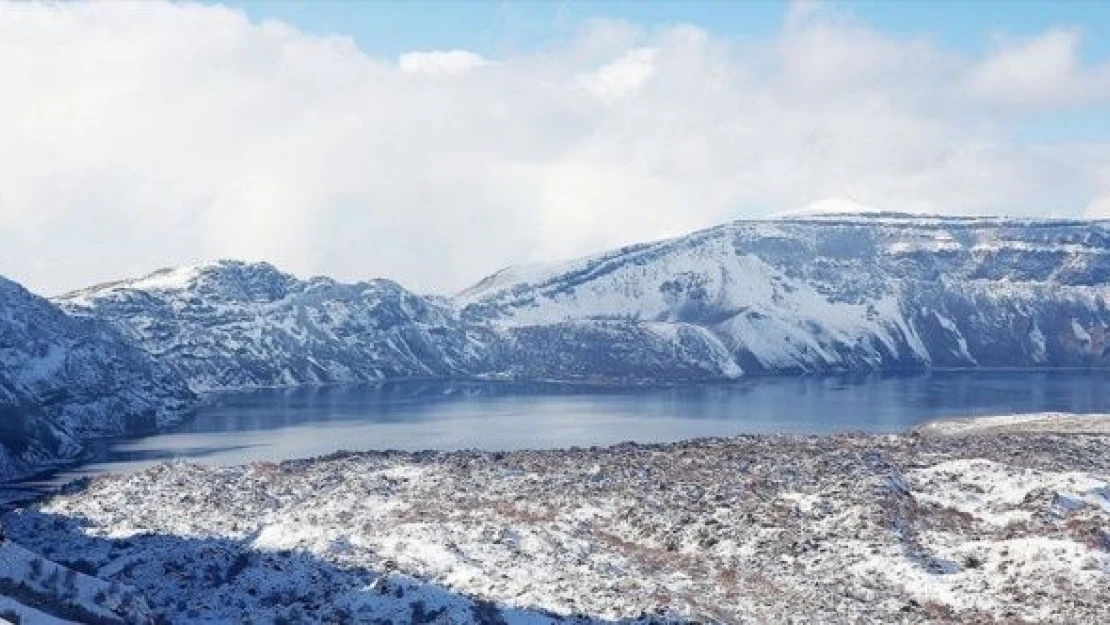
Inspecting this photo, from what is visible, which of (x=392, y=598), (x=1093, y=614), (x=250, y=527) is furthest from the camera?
(x=250, y=527)

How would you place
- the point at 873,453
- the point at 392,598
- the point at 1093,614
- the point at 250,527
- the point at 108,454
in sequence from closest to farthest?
the point at 1093,614 → the point at 392,598 → the point at 250,527 → the point at 873,453 → the point at 108,454

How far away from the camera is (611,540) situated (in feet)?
284

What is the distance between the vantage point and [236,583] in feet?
256

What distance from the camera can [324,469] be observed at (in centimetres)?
11475

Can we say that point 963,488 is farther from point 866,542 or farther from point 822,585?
point 822,585

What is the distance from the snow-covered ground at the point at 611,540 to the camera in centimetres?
7225

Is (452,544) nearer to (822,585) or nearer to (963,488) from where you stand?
(822,585)

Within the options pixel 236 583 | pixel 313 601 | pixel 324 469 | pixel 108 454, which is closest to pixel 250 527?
pixel 236 583

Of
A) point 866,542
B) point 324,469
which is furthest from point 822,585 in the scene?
point 324,469

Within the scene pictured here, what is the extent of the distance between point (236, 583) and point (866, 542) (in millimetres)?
41091

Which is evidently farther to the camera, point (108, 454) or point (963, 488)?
point (108, 454)

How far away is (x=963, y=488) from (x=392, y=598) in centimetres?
4628

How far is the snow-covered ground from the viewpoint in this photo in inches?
2844

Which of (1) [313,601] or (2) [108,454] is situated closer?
(1) [313,601]
